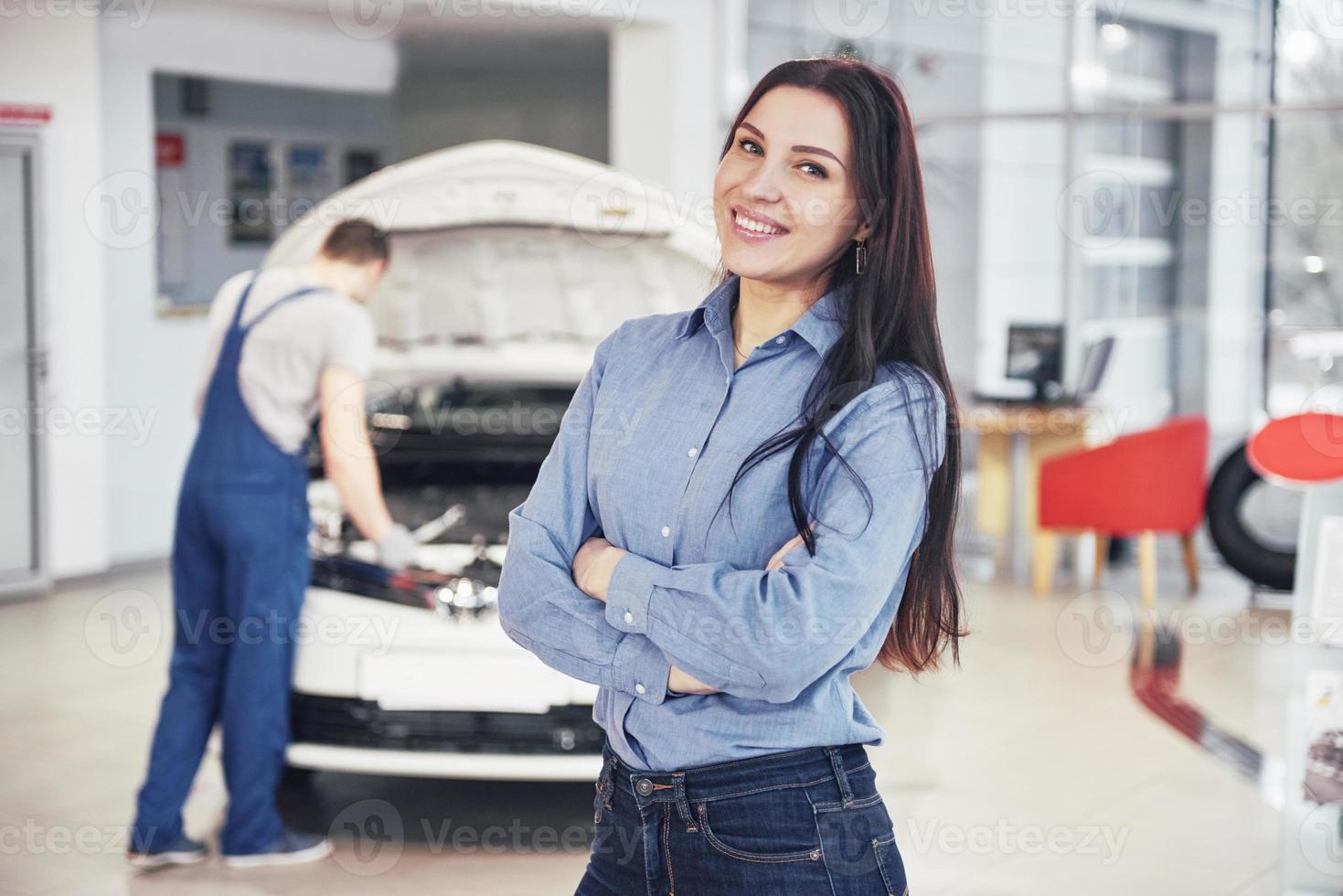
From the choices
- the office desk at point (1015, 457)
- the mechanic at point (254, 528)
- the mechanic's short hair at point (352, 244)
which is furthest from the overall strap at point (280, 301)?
the office desk at point (1015, 457)

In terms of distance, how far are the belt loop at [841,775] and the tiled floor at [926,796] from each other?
7.07ft

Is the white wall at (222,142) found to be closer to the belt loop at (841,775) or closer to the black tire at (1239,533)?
the black tire at (1239,533)

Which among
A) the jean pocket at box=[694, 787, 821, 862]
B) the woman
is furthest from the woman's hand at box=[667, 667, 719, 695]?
the jean pocket at box=[694, 787, 821, 862]

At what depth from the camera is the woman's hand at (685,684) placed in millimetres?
1574

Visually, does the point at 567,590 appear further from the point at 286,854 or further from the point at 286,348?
the point at 286,854

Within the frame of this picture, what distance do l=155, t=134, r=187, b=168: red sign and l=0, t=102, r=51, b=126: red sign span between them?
920 mm

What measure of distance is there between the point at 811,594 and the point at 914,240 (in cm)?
40

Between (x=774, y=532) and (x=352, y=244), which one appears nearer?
(x=774, y=532)

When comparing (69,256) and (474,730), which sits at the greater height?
(69,256)

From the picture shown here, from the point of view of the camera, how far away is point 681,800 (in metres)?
1.57

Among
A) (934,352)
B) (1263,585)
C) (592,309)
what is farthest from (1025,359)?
(934,352)

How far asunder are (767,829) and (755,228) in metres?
0.64

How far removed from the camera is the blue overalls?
3.61 meters

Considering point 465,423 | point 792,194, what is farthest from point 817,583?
point 465,423
